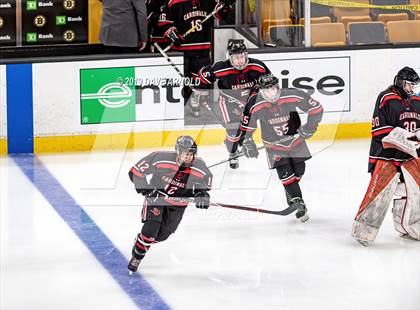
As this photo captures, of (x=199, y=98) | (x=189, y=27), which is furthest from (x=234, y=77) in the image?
(x=189, y=27)

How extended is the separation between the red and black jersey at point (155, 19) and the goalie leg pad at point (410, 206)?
11.5ft

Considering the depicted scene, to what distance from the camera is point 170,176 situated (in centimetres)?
665

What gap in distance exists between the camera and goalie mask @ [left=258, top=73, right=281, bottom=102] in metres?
7.79

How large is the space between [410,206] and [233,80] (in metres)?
2.10

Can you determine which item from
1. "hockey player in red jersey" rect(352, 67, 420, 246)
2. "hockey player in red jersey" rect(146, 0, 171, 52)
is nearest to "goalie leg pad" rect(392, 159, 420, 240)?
"hockey player in red jersey" rect(352, 67, 420, 246)

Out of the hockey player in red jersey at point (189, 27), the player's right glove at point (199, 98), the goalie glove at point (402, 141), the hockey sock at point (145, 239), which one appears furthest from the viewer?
the hockey player in red jersey at point (189, 27)

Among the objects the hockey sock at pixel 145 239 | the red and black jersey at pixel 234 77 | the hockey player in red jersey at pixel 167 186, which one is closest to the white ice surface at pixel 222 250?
the hockey sock at pixel 145 239

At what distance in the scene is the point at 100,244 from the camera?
294 inches

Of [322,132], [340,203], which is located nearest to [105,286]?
[340,203]

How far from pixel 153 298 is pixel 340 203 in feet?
8.03

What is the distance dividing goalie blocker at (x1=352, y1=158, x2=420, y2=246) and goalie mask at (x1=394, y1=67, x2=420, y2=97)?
0.42m

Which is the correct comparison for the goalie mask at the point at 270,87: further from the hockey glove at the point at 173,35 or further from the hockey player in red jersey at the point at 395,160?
the hockey glove at the point at 173,35

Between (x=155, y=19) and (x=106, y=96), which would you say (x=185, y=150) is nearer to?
(x=106, y=96)

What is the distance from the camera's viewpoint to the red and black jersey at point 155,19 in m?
10.5
